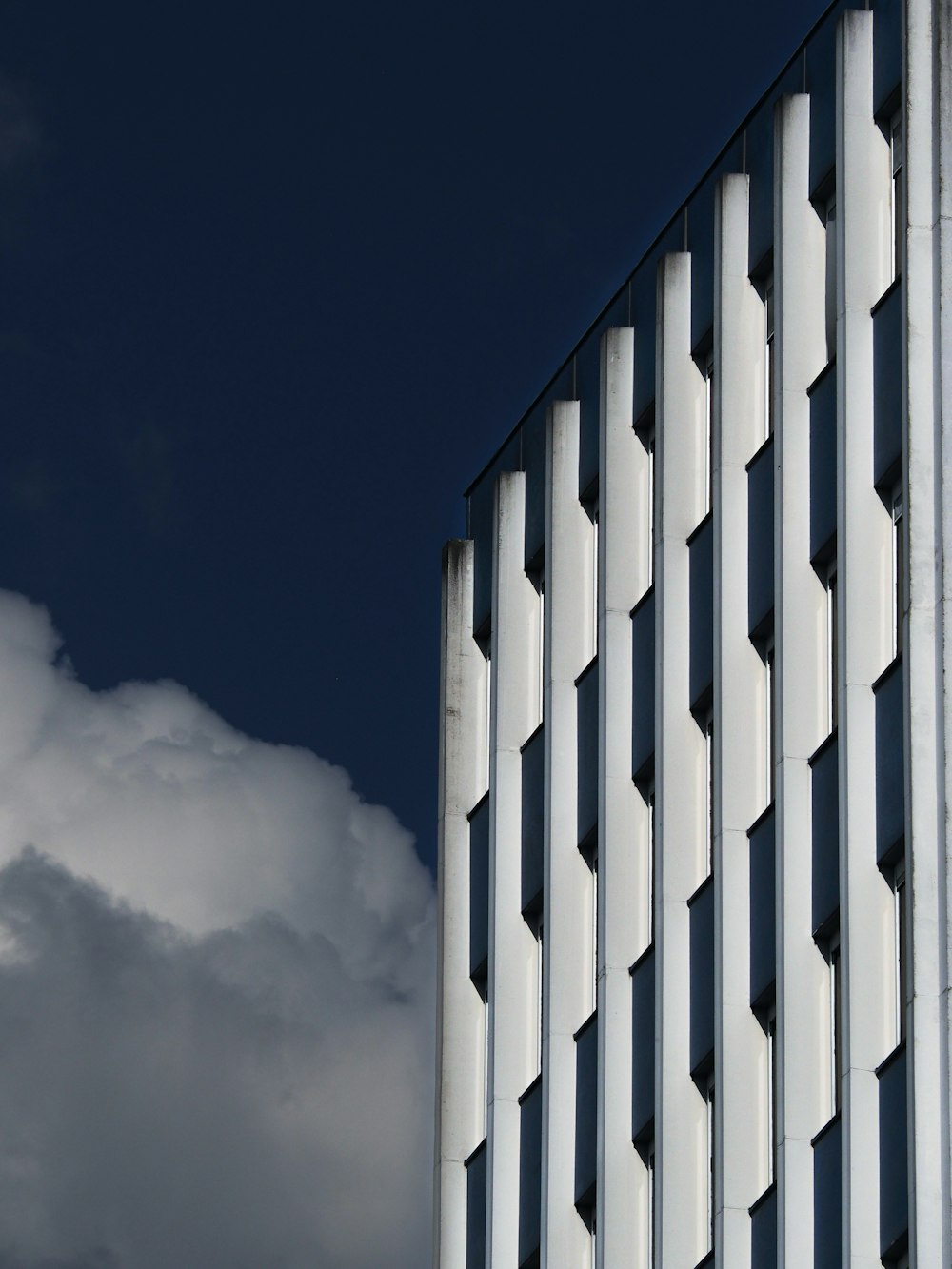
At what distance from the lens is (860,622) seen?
44906 millimetres

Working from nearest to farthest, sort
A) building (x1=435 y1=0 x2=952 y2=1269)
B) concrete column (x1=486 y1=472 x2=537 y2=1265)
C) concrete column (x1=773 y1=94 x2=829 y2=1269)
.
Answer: building (x1=435 y1=0 x2=952 y2=1269), concrete column (x1=773 y1=94 x2=829 y2=1269), concrete column (x1=486 y1=472 x2=537 y2=1265)

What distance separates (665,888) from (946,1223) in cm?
1038

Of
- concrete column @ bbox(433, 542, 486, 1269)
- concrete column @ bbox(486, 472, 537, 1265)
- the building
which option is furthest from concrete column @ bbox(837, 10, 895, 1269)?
concrete column @ bbox(433, 542, 486, 1269)

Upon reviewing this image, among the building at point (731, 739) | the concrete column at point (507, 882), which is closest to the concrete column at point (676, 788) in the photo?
the building at point (731, 739)

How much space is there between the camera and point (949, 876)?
41.6 meters

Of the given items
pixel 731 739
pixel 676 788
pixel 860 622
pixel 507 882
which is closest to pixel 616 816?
pixel 676 788

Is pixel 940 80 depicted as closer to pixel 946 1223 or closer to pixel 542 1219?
pixel 946 1223

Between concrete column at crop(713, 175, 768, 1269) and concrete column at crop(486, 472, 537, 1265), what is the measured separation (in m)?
8.16

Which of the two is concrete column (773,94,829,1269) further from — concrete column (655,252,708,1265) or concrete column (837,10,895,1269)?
concrete column (655,252,708,1265)

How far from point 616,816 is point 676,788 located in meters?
2.34

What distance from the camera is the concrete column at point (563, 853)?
52.8 m

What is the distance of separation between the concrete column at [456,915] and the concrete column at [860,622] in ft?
47.1

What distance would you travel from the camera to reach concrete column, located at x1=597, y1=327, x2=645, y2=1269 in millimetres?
50844

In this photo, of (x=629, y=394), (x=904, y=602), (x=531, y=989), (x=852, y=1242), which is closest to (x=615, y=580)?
(x=629, y=394)
